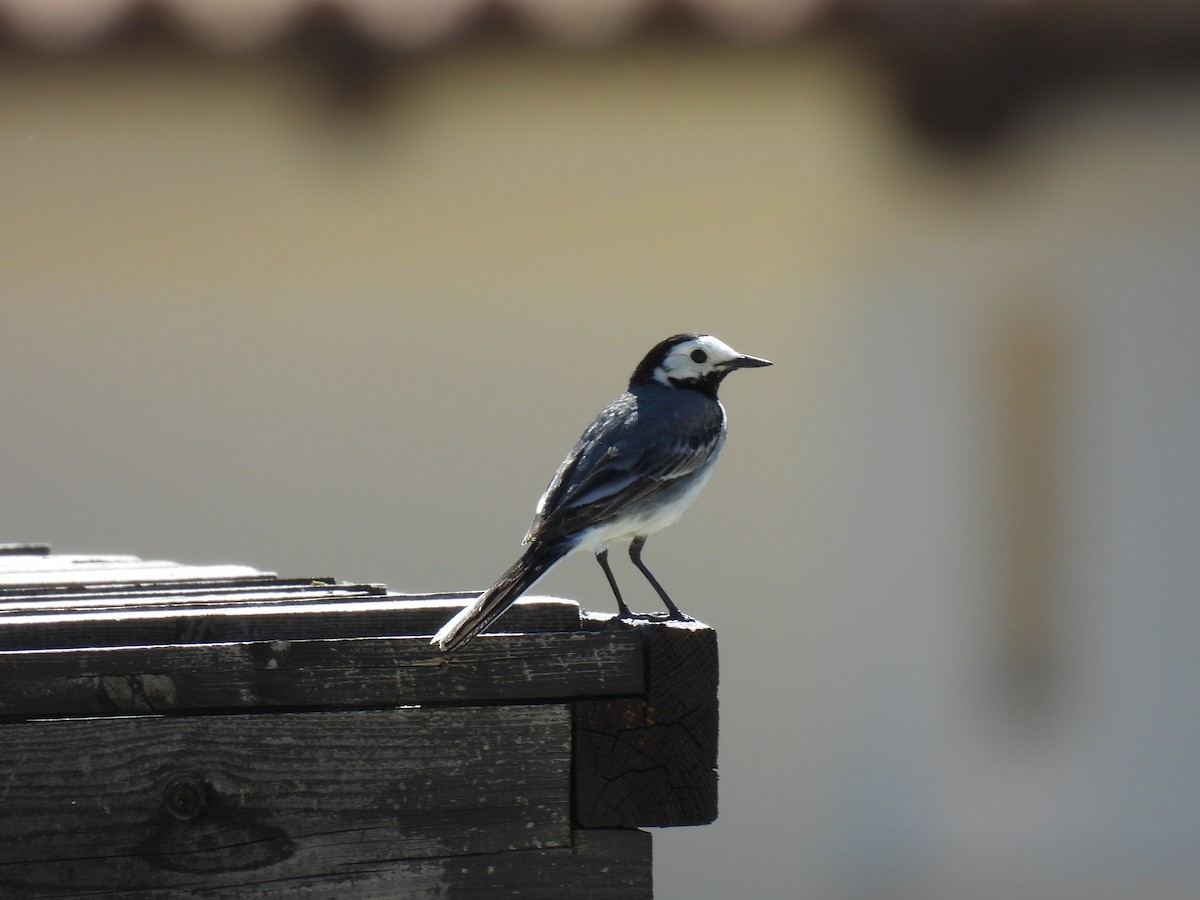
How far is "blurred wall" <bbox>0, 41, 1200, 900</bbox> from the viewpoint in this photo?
8312 millimetres

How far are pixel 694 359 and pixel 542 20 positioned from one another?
2223mm

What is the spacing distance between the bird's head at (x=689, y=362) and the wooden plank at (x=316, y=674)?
2746 mm

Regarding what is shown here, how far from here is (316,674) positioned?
350cm

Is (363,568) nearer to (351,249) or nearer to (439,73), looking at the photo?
(351,249)

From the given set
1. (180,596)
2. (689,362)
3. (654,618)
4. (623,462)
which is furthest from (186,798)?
(689,362)

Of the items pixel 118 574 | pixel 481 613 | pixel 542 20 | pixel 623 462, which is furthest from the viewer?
pixel 542 20

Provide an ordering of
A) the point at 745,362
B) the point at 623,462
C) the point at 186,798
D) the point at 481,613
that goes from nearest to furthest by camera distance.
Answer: the point at 186,798, the point at 481,613, the point at 623,462, the point at 745,362

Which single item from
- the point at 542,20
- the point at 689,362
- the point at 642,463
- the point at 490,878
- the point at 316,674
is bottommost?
the point at 490,878

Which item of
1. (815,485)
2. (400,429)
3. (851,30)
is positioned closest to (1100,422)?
(815,485)

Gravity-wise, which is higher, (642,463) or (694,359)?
(694,359)

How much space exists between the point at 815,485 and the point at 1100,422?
131 cm

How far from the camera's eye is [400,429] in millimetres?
8414

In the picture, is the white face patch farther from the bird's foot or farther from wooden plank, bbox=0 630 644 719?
wooden plank, bbox=0 630 644 719

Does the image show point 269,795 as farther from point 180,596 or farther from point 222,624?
point 180,596
